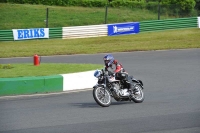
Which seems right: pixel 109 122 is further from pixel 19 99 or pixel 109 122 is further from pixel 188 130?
pixel 19 99

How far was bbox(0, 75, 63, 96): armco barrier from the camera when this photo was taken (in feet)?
45.0

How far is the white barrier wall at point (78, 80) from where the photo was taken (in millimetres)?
14703

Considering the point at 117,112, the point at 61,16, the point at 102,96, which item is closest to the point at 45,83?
the point at 102,96

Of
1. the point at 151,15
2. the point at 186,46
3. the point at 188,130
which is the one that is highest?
the point at 151,15

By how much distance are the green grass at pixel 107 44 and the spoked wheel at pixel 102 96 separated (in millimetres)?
14165

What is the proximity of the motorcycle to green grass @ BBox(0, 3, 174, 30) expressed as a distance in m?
25.4

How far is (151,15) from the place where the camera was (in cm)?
4166

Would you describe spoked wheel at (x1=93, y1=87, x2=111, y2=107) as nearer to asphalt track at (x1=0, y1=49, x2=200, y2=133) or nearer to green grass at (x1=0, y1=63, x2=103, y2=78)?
asphalt track at (x1=0, y1=49, x2=200, y2=133)

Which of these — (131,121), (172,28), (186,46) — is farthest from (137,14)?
(131,121)

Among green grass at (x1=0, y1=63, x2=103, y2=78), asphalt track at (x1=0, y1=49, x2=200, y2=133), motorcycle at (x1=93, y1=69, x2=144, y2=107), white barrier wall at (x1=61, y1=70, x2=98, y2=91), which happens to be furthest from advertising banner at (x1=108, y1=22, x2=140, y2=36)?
motorcycle at (x1=93, y1=69, x2=144, y2=107)

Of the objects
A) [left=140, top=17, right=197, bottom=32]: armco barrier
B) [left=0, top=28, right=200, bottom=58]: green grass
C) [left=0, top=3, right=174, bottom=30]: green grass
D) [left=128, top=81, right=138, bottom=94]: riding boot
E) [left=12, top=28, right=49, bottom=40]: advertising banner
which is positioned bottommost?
[left=128, top=81, right=138, bottom=94]: riding boot

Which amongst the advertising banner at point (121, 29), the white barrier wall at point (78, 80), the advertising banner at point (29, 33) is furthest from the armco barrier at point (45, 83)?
the advertising banner at point (121, 29)

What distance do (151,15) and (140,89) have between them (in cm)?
2938

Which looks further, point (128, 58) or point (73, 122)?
point (128, 58)
